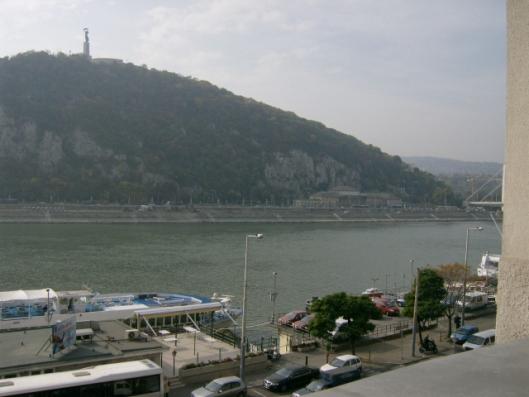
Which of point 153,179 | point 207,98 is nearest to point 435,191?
point 207,98

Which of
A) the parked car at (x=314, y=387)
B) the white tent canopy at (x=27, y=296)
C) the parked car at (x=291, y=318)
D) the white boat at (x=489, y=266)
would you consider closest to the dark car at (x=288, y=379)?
the parked car at (x=314, y=387)

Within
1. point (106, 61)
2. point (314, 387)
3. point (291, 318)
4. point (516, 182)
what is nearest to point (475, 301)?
point (291, 318)

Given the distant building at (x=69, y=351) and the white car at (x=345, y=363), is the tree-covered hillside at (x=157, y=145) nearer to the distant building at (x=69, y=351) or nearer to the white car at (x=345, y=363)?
the distant building at (x=69, y=351)

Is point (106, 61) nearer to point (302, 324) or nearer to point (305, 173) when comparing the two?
point (305, 173)

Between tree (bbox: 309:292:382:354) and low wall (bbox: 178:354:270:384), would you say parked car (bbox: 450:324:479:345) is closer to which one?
tree (bbox: 309:292:382:354)

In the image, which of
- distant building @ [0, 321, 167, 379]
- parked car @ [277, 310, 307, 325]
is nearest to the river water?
parked car @ [277, 310, 307, 325]

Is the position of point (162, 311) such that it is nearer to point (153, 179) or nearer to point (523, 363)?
point (523, 363)
